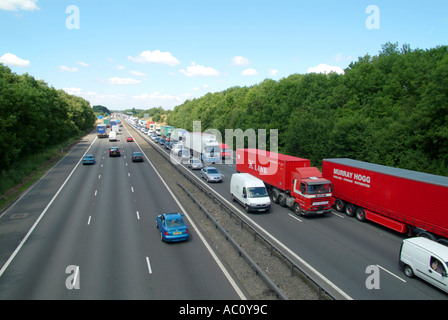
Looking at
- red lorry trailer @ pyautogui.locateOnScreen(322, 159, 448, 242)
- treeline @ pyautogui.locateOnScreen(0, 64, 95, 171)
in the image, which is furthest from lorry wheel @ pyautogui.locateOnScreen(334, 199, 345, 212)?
treeline @ pyautogui.locateOnScreen(0, 64, 95, 171)

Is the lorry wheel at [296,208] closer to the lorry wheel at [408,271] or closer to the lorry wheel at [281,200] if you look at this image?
the lorry wheel at [281,200]

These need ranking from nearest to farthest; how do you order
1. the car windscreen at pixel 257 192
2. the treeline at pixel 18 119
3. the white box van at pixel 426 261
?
the white box van at pixel 426 261 < the car windscreen at pixel 257 192 < the treeline at pixel 18 119

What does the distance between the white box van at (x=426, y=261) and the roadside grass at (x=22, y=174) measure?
93.6ft

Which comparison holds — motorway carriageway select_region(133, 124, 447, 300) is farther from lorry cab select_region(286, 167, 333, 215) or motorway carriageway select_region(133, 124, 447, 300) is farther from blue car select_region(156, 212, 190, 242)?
blue car select_region(156, 212, 190, 242)

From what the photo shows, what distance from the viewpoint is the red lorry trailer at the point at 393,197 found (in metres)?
15.9

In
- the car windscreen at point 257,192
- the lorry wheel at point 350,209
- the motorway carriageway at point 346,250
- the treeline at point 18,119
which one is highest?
the treeline at point 18,119

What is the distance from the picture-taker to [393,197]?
730 inches

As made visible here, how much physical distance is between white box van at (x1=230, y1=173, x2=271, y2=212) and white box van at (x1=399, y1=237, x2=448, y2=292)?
10.3m

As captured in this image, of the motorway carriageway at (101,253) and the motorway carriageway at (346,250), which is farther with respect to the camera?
the motorway carriageway at (346,250)

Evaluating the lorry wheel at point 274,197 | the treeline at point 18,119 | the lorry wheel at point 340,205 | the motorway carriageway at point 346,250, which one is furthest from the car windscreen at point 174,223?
the treeline at point 18,119

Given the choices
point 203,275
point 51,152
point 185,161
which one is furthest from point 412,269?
point 51,152

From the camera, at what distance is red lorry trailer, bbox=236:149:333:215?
70.0ft

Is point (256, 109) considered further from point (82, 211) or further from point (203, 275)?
point (203, 275)
